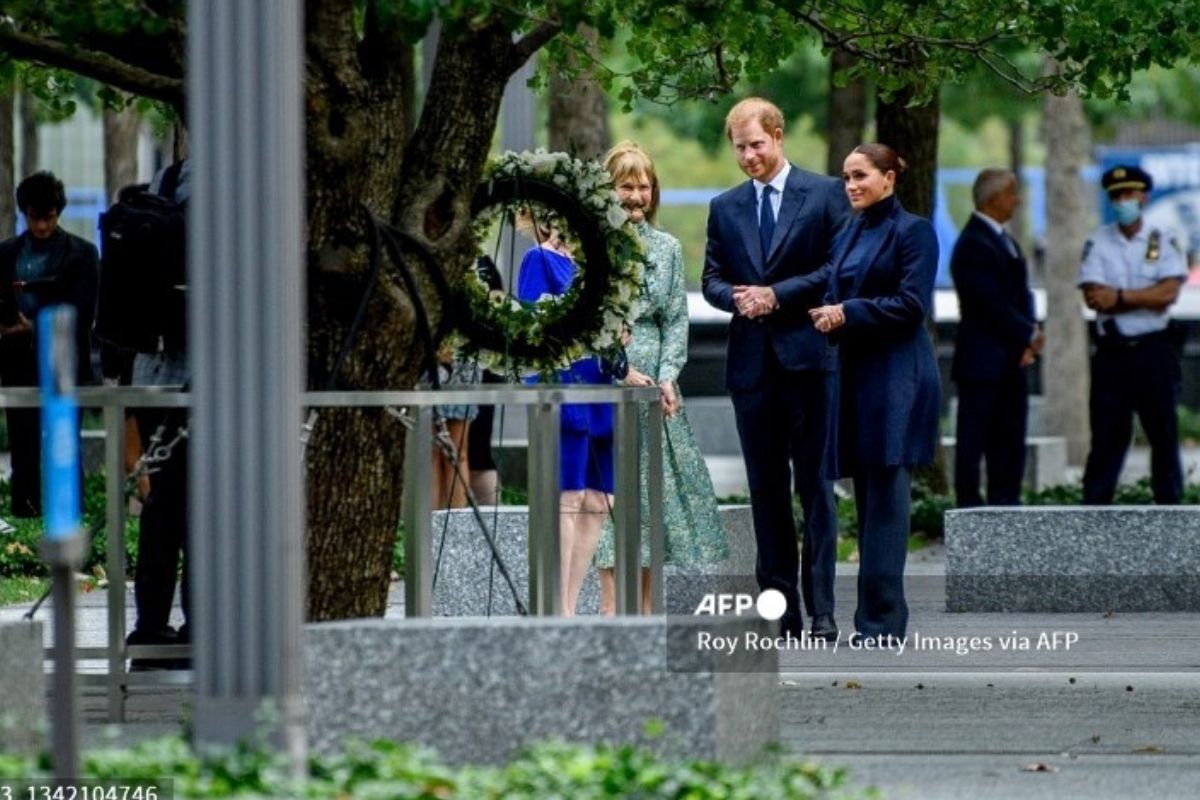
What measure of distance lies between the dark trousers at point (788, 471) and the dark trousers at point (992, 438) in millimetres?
4600

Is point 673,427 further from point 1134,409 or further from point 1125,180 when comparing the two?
point 1125,180

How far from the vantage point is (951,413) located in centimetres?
2534

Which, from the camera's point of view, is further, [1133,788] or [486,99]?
[486,99]

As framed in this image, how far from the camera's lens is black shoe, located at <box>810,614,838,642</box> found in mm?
10422

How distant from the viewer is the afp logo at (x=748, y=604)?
10.3 metres

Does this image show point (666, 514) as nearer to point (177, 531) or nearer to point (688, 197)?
point (177, 531)

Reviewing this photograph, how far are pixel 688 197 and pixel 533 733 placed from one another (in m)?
30.3

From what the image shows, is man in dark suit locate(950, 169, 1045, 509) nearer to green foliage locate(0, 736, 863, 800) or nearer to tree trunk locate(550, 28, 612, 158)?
tree trunk locate(550, 28, 612, 158)

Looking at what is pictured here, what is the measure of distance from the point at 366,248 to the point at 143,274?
1.07 meters

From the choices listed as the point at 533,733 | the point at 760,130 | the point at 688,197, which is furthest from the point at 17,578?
the point at 688,197

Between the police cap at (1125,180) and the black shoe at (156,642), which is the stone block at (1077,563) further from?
the police cap at (1125,180)

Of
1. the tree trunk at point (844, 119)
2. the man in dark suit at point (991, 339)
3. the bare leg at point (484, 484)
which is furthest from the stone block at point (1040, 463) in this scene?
the bare leg at point (484, 484)

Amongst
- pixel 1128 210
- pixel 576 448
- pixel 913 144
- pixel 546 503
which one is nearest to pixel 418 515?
pixel 546 503

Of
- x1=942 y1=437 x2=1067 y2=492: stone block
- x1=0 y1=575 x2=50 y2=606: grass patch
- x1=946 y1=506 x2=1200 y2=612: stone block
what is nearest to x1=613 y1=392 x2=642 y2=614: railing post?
x1=946 y1=506 x2=1200 y2=612: stone block
